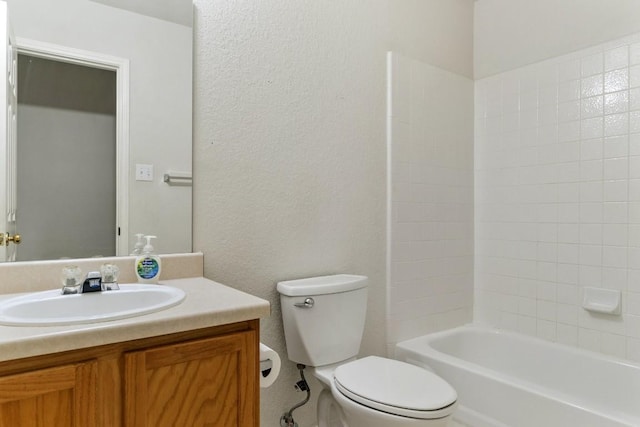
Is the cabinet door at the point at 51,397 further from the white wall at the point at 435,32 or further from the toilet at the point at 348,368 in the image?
the white wall at the point at 435,32

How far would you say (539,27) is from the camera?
227cm

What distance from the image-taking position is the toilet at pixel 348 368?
1295 millimetres

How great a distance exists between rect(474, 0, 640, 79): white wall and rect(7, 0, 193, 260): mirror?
6.18ft

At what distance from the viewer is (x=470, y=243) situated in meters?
2.54

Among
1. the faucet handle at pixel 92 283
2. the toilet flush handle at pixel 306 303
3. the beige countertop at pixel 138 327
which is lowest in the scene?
the toilet flush handle at pixel 306 303

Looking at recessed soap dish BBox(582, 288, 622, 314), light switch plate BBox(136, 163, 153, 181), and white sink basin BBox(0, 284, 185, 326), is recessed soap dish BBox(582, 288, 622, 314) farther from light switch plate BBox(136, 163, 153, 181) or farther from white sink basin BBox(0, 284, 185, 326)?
light switch plate BBox(136, 163, 153, 181)

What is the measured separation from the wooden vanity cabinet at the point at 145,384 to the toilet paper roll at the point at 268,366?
12 cm

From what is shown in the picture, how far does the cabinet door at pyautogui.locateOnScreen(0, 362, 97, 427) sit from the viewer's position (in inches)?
30.4

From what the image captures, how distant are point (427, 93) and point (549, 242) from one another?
3.56ft

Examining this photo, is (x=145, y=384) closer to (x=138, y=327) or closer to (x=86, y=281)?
(x=138, y=327)

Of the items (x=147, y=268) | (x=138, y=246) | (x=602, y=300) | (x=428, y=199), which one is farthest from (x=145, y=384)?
(x=602, y=300)

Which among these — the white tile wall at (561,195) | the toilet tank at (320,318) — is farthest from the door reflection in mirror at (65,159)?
the white tile wall at (561,195)

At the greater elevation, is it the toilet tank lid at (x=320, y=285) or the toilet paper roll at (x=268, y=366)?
the toilet tank lid at (x=320, y=285)

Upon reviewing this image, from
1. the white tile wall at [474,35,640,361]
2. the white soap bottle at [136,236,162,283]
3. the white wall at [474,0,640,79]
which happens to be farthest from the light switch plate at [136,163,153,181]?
the white wall at [474,0,640,79]
